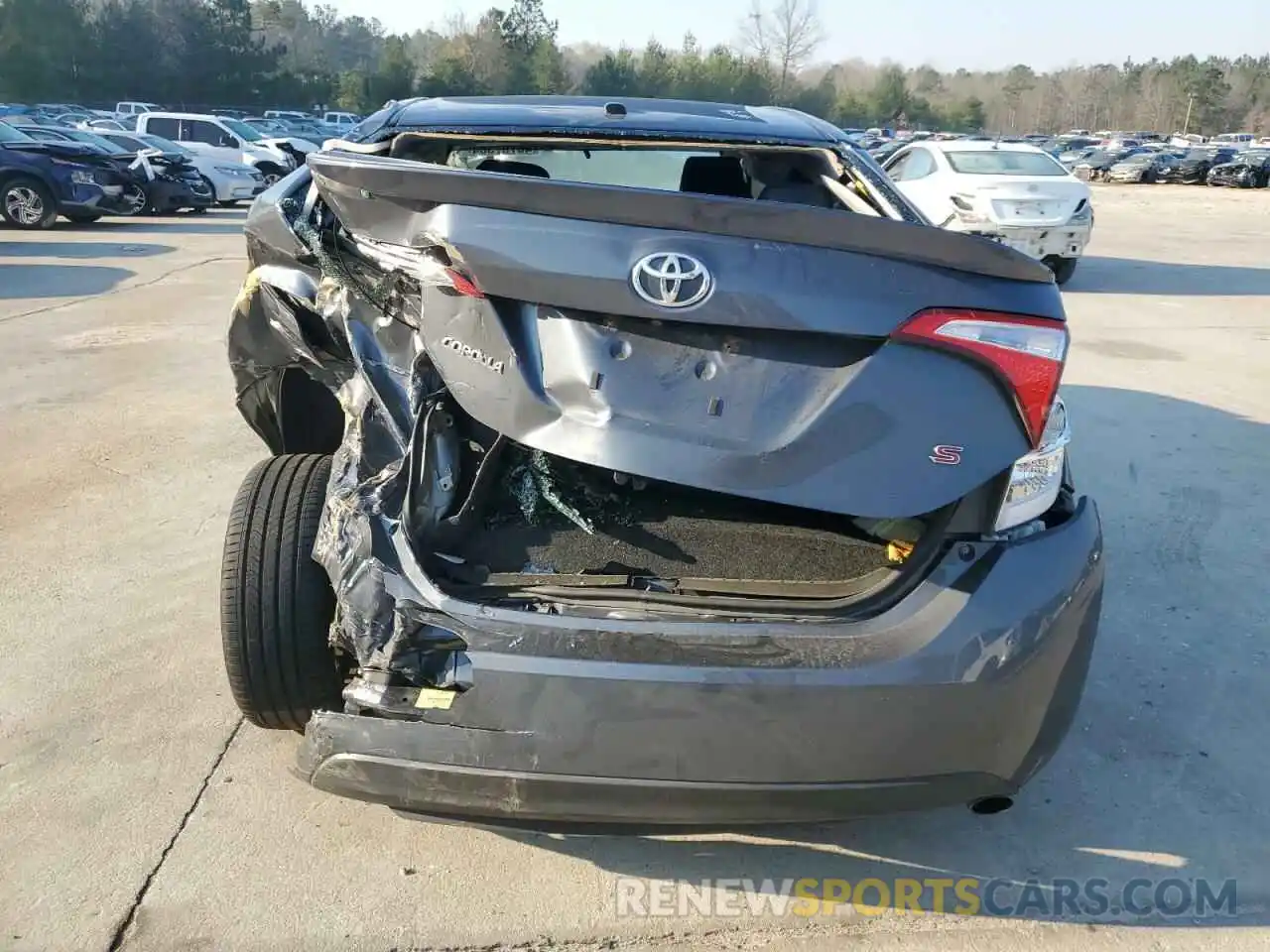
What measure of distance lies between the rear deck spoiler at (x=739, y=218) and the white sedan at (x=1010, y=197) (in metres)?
9.56

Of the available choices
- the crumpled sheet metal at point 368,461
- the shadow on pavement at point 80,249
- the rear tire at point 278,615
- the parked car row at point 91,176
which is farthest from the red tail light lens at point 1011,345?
the parked car row at point 91,176

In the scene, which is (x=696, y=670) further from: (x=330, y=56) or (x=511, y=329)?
(x=330, y=56)

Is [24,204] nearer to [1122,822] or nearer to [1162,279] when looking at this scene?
[1162,279]

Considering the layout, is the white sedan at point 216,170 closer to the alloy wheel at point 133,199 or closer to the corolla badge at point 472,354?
the alloy wheel at point 133,199

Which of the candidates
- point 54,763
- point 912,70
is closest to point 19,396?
point 54,763

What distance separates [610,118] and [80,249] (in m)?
12.2

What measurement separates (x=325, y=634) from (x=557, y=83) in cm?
6623

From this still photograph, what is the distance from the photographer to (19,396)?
597cm

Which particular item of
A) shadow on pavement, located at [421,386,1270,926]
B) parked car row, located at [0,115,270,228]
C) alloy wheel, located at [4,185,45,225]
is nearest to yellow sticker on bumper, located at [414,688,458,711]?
shadow on pavement, located at [421,386,1270,926]

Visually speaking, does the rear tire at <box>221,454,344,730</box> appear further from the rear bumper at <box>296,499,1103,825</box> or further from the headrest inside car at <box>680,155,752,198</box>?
the headrest inside car at <box>680,155,752,198</box>

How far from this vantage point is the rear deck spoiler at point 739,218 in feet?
6.21

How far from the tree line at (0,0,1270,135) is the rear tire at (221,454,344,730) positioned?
50714mm

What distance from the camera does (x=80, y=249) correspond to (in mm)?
12867

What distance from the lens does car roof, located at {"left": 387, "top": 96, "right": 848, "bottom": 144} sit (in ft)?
9.71
